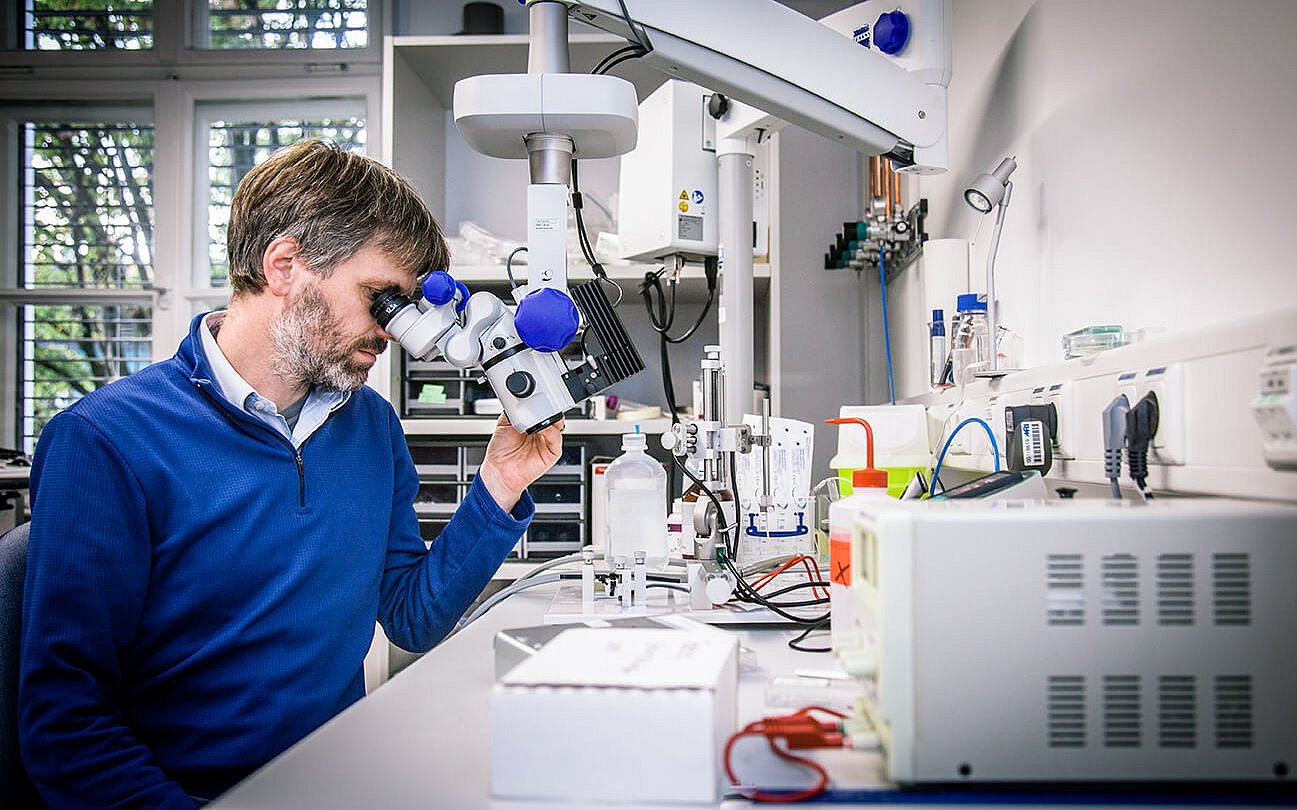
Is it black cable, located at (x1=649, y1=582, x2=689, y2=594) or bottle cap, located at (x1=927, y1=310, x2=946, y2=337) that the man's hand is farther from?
bottle cap, located at (x1=927, y1=310, x2=946, y2=337)

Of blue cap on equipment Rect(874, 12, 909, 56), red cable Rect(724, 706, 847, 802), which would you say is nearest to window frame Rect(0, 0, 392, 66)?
blue cap on equipment Rect(874, 12, 909, 56)

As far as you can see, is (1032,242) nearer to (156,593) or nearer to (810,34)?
(810,34)

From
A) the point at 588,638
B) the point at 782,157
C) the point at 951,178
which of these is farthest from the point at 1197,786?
the point at 782,157

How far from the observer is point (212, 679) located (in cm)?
108

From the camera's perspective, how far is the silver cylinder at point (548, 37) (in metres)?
1.17

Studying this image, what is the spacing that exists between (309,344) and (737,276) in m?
0.79

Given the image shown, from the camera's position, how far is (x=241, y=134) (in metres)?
3.48

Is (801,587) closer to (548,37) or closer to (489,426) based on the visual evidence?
(548,37)

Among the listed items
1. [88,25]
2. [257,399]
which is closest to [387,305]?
[257,399]

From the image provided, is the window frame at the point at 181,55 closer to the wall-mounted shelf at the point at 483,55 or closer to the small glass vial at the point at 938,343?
the wall-mounted shelf at the point at 483,55

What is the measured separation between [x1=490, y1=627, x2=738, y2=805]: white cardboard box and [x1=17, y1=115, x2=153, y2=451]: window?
339cm

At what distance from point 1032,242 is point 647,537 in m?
0.84

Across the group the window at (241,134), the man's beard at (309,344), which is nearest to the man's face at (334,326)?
the man's beard at (309,344)

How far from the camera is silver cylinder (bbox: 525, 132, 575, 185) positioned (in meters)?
1.21
